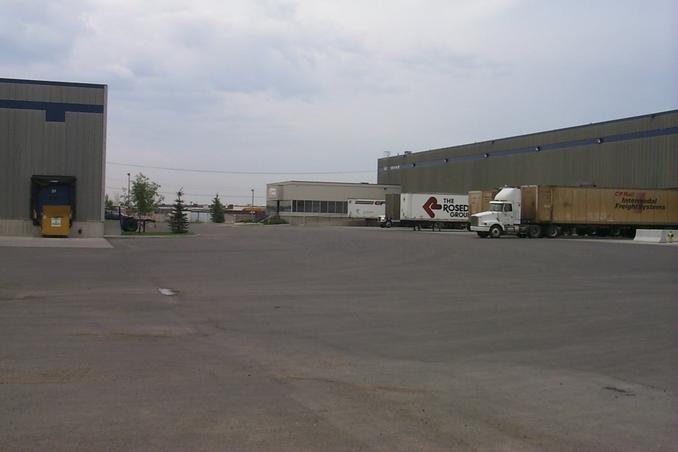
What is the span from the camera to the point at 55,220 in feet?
118

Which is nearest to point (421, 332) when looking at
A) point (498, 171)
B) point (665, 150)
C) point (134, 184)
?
point (665, 150)

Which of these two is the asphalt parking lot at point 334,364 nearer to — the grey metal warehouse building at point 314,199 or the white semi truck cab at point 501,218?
the white semi truck cab at point 501,218

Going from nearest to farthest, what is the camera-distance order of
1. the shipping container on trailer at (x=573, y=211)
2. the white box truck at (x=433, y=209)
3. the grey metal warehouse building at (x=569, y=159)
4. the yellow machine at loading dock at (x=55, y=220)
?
the yellow machine at loading dock at (x=55, y=220)
the shipping container on trailer at (x=573, y=211)
the grey metal warehouse building at (x=569, y=159)
the white box truck at (x=433, y=209)

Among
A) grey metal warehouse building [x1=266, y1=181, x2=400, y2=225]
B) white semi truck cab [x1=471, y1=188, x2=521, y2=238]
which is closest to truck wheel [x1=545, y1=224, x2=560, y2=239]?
white semi truck cab [x1=471, y1=188, x2=521, y2=238]

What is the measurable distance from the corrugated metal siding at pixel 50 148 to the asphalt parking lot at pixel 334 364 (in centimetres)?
2105

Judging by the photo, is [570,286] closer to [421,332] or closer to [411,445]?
[421,332]

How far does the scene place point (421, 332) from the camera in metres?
10.5

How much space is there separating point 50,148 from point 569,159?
48.7 metres

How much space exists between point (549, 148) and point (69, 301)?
62502 millimetres

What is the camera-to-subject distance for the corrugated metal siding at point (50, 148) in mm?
36594

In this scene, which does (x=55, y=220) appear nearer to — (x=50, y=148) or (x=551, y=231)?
(x=50, y=148)

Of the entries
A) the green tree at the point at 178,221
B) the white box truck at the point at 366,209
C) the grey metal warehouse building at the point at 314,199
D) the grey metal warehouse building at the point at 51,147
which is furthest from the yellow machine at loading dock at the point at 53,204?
the grey metal warehouse building at the point at 314,199

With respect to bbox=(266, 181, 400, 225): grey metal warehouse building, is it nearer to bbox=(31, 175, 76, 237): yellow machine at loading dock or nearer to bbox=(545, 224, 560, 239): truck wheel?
bbox=(545, 224, 560, 239): truck wheel

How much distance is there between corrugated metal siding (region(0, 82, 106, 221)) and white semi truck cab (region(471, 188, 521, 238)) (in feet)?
84.1
